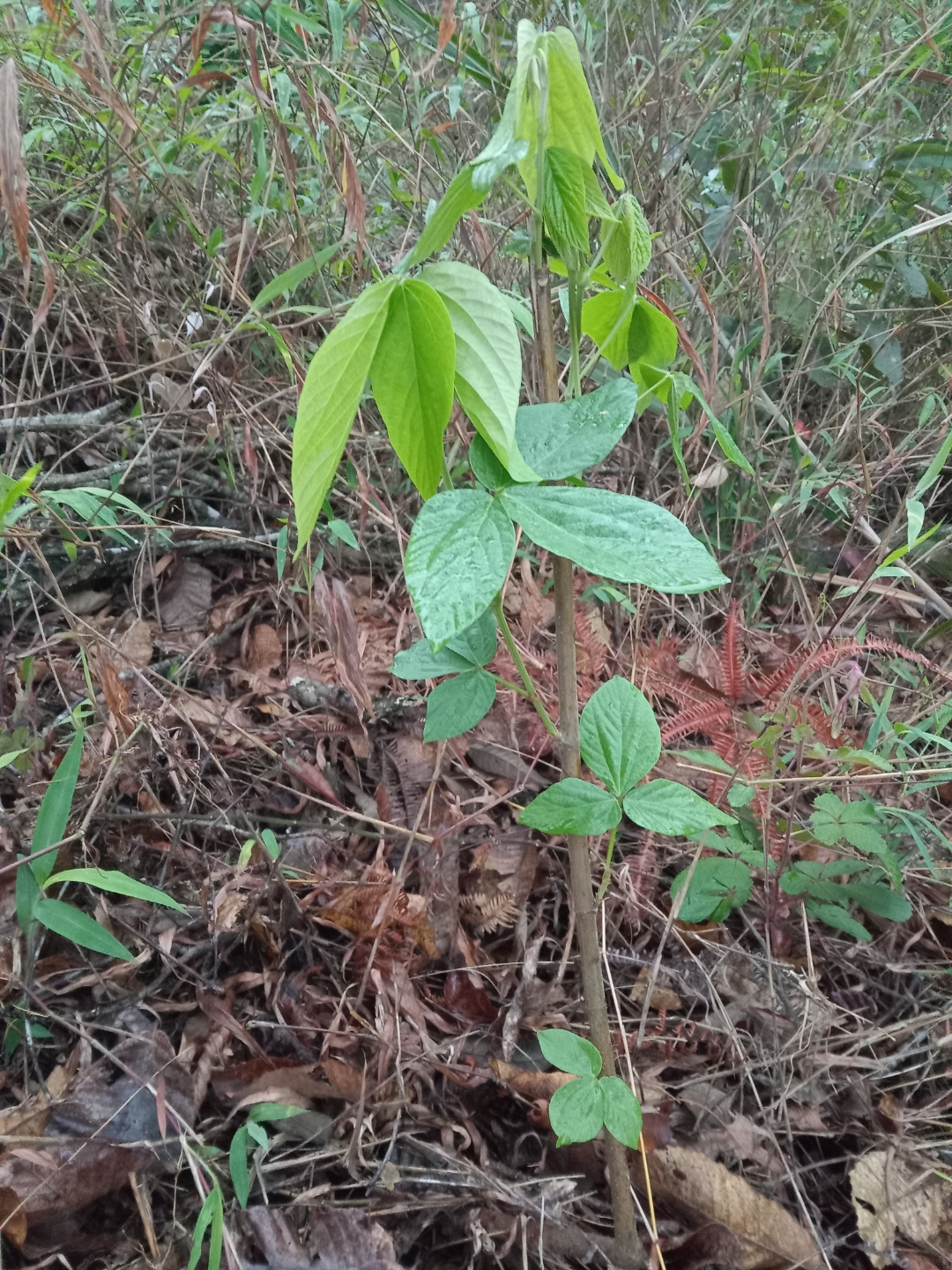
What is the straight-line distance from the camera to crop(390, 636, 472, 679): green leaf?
67 centimetres

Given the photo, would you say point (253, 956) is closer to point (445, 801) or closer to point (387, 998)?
point (387, 998)

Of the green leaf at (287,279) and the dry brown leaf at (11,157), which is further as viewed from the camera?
the green leaf at (287,279)

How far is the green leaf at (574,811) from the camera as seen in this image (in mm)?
576

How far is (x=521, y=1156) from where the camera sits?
82 cm

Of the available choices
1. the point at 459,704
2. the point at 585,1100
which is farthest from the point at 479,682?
the point at 585,1100

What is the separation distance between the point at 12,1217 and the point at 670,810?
737 mm

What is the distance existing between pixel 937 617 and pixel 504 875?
113 centimetres

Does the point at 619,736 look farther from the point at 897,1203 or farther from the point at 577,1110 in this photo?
the point at 897,1203

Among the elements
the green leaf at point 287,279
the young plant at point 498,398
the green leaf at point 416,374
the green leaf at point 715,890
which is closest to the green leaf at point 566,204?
the young plant at point 498,398

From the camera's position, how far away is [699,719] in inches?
45.0

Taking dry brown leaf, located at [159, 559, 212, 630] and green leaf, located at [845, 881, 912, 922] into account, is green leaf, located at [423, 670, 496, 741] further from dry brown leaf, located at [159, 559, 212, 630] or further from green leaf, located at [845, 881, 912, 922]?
dry brown leaf, located at [159, 559, 212, 630]

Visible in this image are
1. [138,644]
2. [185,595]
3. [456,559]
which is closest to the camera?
[456,559]

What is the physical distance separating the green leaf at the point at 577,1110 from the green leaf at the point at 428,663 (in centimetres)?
35

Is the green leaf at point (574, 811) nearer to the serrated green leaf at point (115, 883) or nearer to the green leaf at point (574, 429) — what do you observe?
the green leaf at point (574, 429)
